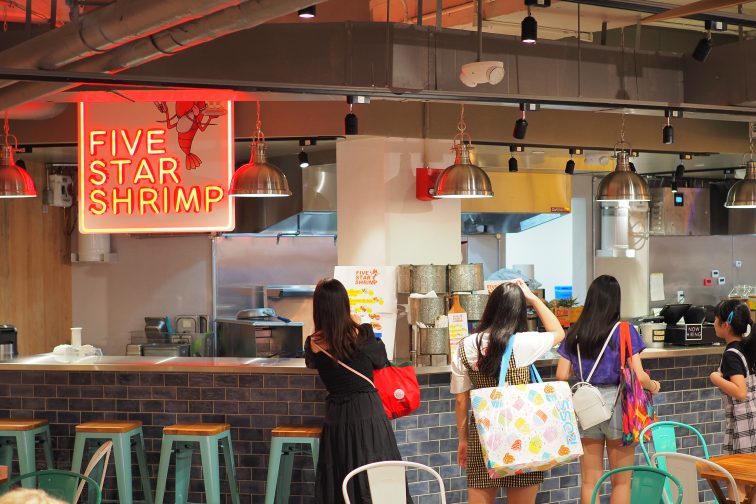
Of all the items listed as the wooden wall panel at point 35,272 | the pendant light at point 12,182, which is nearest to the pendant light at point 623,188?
the pendant light at point 12,182

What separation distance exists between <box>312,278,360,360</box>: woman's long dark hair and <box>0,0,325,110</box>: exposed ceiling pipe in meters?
1.45

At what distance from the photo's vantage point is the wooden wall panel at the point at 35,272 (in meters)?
9.43

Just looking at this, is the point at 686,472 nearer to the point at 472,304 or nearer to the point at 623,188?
the point at 623,188

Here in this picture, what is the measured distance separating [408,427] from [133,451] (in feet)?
6.22

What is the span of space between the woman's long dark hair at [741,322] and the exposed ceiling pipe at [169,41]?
10.0 ft

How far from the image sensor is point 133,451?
21.9ft

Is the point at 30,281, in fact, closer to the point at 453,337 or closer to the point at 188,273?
the point at 188,273

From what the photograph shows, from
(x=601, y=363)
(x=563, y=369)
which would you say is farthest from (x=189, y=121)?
(x=601, y=363)

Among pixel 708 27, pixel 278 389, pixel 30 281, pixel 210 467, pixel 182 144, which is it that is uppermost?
pixel 708 27

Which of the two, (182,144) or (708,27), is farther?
(182,144)

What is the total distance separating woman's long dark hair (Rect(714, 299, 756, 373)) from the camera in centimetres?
555

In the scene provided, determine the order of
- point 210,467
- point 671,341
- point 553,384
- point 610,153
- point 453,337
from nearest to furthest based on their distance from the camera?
1. point 553,384
2. point 210,467
3. point 453,337
4. point 671,341
5. point 610,153

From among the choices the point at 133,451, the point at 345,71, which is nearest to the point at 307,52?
the point at 345,71

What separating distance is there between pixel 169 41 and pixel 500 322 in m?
2.20
